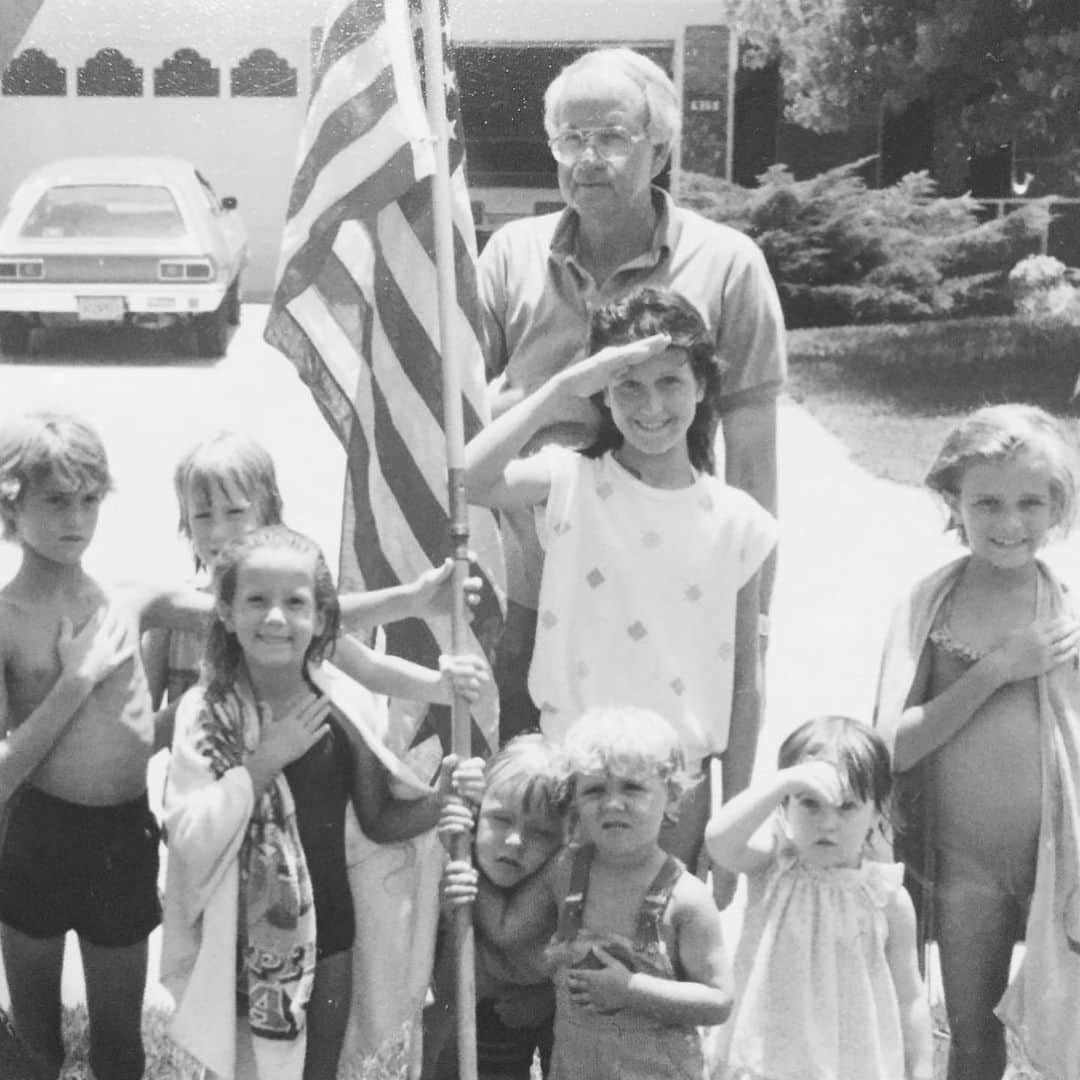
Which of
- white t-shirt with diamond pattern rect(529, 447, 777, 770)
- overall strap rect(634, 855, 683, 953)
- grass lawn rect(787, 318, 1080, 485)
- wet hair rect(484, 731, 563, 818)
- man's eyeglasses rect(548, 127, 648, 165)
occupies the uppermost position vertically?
man's eyeglasses rect(548, 127, 648, 165)

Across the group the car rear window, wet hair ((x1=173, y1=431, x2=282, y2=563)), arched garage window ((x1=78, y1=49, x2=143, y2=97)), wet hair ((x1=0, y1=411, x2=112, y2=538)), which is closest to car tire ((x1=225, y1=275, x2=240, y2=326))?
the car rear window

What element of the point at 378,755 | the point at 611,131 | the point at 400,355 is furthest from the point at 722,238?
the point at 378,755

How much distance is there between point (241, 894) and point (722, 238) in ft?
5.25

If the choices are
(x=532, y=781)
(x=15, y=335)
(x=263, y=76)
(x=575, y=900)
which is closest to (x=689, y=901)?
(x=575, y=900)

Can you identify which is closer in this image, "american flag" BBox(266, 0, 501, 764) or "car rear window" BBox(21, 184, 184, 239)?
"american flag" BBox(266, 0, 501, 764)

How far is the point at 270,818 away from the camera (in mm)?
3156

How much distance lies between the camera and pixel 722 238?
385 centimetres

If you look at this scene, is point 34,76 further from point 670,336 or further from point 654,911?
point 654,911

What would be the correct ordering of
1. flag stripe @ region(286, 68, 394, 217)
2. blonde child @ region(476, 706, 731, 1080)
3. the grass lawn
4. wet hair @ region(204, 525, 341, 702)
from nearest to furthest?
1. blonde child @ region(476, 706, 731, 1080)
2. wet hair @ region(204, 525, 341, 702)
3. flag stripe @ region(286, 68, 394, 217)
4. the grass lawn

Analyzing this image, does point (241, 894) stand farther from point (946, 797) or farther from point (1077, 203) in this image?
point (1077, 203)

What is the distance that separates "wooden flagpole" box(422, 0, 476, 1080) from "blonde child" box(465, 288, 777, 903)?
0.08 metres

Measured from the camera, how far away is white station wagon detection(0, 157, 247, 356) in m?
6.84

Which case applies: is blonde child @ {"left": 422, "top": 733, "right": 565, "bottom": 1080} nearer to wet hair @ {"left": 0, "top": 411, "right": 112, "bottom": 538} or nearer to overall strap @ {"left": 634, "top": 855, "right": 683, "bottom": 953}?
overall strap @ {"left": 634, "top": 855, "right": 683, "bottom": 953}

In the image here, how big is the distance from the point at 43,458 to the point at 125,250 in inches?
158
